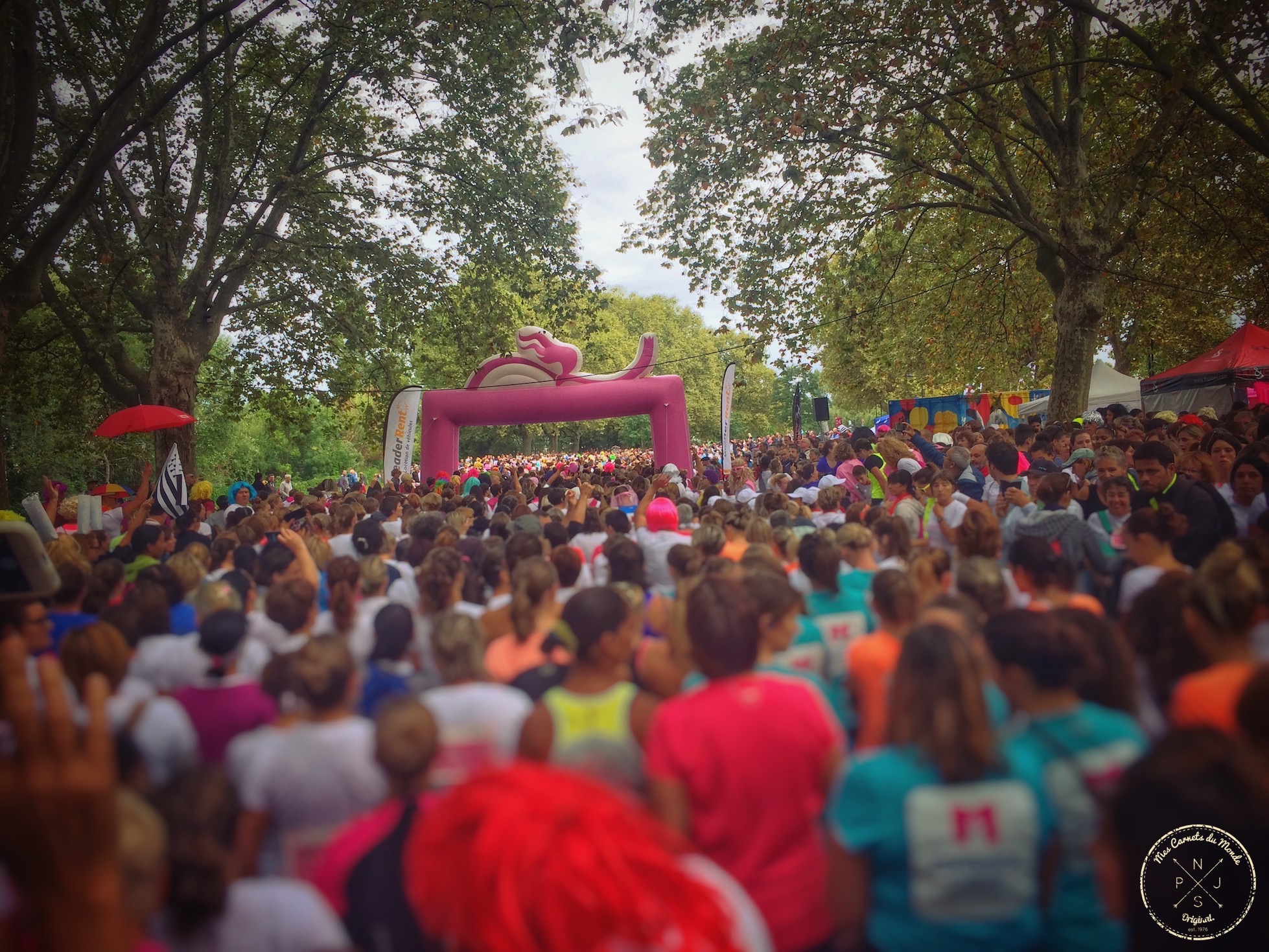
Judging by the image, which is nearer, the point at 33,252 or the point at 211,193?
the point at 33,252

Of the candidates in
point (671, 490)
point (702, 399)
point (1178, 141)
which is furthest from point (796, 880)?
point (702, 399)

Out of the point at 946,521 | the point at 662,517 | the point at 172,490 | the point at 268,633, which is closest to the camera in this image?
the point at 268,633

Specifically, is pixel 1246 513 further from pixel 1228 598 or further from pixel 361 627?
pixel 361 627

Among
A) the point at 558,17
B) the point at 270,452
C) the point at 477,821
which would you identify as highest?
the point at 558,17

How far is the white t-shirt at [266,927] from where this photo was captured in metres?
1.58

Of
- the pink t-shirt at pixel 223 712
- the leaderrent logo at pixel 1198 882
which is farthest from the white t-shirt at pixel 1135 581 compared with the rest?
the pink t-shirt at pixel 223 712

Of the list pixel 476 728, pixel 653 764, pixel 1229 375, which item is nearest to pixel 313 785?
pixel 476 728

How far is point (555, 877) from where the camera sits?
1118 millimetres

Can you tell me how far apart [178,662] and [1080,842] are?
131 inches

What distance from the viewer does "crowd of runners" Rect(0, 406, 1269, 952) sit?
4.58ft

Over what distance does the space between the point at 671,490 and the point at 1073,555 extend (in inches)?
186

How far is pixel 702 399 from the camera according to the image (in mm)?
52969

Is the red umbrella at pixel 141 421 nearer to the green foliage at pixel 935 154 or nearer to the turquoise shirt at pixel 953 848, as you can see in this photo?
the green foliage at pixel 935 154

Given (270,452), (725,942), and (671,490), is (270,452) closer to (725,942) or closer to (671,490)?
(671,490)
